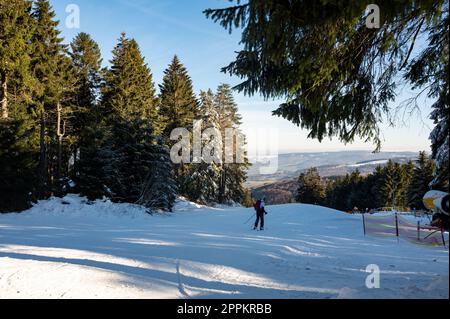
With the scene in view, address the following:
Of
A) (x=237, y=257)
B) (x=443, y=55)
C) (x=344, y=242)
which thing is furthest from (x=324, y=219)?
(x=443, y=55)

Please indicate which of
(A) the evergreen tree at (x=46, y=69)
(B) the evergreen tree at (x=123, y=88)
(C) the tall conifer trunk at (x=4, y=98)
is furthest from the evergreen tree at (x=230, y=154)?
(C) the tall conifer trunk at (x=4, y=98)

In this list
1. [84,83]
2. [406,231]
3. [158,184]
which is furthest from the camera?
[84,83]

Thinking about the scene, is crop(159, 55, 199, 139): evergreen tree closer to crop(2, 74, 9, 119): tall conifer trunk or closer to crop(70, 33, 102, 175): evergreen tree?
crop(70, 33, 102, 175): evergreen tree

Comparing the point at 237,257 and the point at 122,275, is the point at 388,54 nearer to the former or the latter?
the point at 237,257

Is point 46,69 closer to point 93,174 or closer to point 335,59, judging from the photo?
point 93,174

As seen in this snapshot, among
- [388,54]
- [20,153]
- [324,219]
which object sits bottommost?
[324,219]

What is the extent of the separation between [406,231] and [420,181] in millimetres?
37973

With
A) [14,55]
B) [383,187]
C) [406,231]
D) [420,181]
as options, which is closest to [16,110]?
[14,55]

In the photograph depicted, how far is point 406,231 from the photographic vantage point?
45.8 feet

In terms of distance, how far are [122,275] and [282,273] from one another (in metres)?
3.45

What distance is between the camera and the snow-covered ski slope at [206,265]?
18.6 feet

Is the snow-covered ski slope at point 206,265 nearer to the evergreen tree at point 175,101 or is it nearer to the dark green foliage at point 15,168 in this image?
the dark green foliage at point 15,168

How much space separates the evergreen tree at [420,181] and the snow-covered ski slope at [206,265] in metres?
37.1

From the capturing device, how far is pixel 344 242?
11.8 metres
